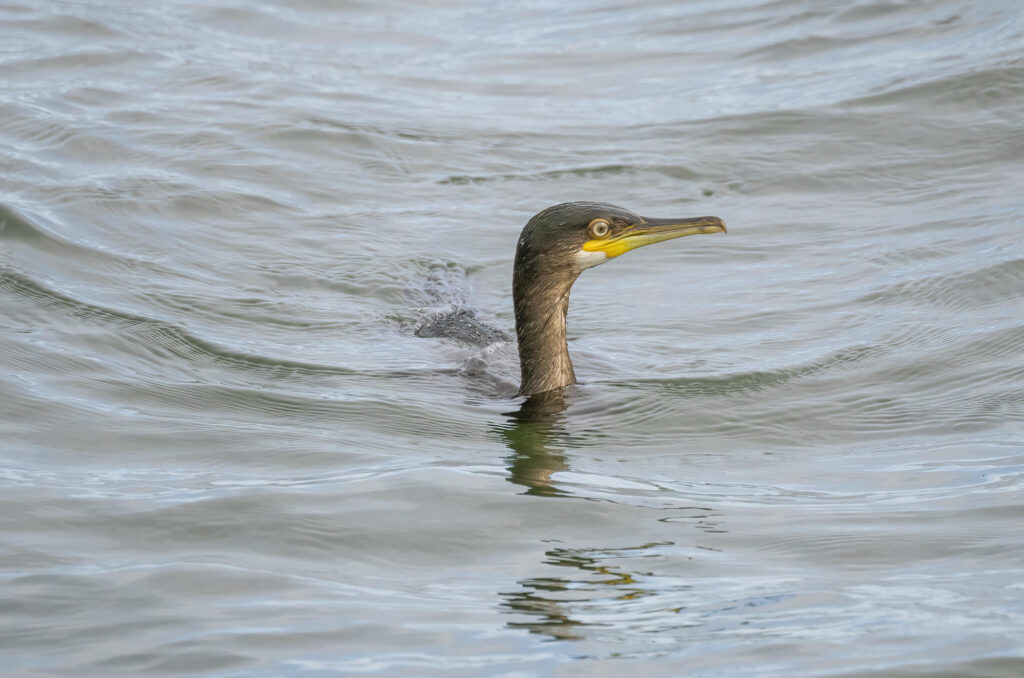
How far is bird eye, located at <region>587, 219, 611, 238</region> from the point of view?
21.7 feet

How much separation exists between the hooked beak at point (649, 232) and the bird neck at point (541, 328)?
292 millimetres

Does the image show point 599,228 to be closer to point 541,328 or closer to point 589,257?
point 589,257

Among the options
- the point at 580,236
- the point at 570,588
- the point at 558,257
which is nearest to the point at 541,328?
the point at 558,257

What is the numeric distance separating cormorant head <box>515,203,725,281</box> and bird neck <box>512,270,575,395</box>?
0.34ft

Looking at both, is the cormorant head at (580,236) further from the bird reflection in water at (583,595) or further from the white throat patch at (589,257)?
the bird reflection in water at (583,595)

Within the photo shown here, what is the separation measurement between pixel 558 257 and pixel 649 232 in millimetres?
479

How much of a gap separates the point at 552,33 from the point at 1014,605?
13.3m

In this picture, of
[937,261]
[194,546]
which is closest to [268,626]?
[194,546]

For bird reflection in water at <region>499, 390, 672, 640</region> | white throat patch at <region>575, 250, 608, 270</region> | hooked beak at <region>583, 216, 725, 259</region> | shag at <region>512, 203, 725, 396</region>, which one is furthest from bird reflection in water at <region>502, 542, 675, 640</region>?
white throat patch at <region>575, 250, 608, 270</region>

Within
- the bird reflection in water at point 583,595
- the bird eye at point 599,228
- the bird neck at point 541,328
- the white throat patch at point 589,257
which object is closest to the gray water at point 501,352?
the bird reflection in water at point 583,595

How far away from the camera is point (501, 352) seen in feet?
25.3

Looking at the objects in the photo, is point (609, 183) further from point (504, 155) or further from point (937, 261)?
point (937, 261)

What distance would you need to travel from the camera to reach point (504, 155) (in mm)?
12000

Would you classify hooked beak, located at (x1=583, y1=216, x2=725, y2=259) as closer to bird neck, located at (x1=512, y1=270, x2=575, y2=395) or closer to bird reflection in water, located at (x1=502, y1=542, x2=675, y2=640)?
bird neck, located at (x1=512, y1=270, x2=575, y2=395)
